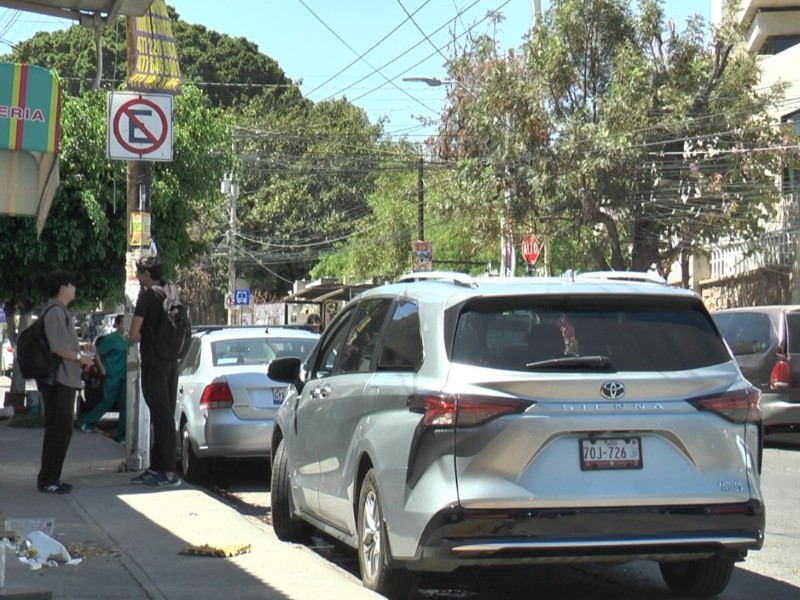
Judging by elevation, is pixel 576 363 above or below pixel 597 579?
above

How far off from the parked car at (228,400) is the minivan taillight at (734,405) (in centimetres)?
632

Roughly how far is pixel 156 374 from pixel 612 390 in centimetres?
558

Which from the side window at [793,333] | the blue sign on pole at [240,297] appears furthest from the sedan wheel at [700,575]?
the blue sign on pole at [240,297]

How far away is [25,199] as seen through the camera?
7.82 metres

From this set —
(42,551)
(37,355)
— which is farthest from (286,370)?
(37,355)

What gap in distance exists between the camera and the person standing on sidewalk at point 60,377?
1044 centimetres

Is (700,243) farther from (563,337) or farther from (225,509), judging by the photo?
(563,337)

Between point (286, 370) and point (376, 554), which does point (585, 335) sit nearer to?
point (376, 554)

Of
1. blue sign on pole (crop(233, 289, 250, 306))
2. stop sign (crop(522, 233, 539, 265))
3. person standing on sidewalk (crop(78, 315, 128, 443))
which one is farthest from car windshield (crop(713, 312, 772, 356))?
blue sign on pole (crop(233, 289, 250, 306))

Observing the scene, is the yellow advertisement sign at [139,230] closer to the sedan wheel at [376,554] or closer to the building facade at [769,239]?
the sedan wheel at [376,554]

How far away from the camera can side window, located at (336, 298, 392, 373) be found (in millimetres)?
7452

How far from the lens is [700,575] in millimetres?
7074

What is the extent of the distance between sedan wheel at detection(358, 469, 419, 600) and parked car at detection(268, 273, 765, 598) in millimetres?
12

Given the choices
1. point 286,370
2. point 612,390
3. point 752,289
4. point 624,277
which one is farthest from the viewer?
point 752,289
